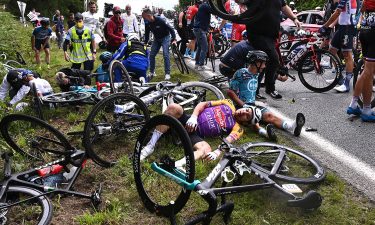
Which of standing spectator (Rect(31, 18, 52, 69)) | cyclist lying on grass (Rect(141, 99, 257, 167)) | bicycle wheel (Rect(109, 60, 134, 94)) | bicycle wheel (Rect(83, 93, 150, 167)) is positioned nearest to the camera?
bicycle wheel (Rect(83, 93, 150, 167))

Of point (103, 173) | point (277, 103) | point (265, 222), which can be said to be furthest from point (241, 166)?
point (277, 103)

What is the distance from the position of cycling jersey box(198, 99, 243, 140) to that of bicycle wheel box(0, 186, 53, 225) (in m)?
2.25

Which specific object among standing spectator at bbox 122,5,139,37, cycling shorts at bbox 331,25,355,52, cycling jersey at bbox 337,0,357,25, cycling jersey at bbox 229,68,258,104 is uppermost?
cycling jersey at bbox 337,0,357,25

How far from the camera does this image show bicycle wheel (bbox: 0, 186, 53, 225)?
2.80 meters

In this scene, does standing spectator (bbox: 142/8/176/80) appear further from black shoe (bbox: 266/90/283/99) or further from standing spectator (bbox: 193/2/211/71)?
Answer: black shoe (bbox: 266/90/283/99)

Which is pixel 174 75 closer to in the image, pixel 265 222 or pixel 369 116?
pixel 369 116

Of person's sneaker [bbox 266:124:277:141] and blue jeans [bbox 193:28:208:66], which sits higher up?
blue jeans [bbox 193:28:208:66]

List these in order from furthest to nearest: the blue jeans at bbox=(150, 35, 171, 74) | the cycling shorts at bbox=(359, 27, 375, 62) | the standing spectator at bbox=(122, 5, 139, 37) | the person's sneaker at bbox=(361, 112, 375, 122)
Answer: the standing spectator at bbox=(122, 5, 139, 37) → the blue jeans at bbox=(150, 35, 171, 74) → the person's sneaker at bbox=(361, 112, 375, 122) → the cycling shorts at bbox=(359, 27, 375, 62)

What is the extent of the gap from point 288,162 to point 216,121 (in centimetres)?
109

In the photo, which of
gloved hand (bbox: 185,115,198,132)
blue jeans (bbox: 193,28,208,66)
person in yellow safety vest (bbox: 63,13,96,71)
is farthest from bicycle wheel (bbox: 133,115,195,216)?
blue jeans (bbox: 193,28,208,66)

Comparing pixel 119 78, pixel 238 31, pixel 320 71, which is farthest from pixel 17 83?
pixel 238 31

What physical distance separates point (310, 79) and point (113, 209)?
221 inches

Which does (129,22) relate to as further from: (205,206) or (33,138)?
(205,206)

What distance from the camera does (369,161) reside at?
4.02m
